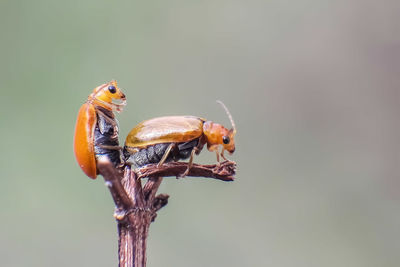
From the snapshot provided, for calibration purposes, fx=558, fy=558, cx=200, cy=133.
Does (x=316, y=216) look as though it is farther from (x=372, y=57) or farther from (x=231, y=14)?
(x=231, y=14)

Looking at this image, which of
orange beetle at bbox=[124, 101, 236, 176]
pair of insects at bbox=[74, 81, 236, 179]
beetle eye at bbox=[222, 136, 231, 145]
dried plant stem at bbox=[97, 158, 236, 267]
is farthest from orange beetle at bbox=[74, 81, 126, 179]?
beetle eye at bbox=[222, 136, 231, 145]

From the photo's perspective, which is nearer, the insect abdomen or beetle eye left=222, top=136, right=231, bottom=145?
the insect abdomen

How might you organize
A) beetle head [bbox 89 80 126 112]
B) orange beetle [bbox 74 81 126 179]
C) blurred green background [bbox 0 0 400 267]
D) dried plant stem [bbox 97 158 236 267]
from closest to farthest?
dried plant stem [bbox 97 158 236 267] < orange beetle [bbox 74 81 126 179] < beetle head [bbox 89 80 126 112] < blurred green background [bbox 0 0 400 267]

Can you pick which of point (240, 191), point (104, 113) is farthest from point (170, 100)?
point (104, 113)

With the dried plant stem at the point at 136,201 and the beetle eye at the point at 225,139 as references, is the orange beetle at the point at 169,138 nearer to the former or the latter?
the beetle eye at the point at 225,139

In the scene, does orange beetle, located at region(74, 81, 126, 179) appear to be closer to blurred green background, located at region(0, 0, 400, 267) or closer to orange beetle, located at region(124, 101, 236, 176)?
orange beetle, located at region(124, 101, 236, 176)

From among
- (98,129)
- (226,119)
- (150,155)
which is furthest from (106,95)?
(226,119)

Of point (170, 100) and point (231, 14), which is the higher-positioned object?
point (231, 14)
